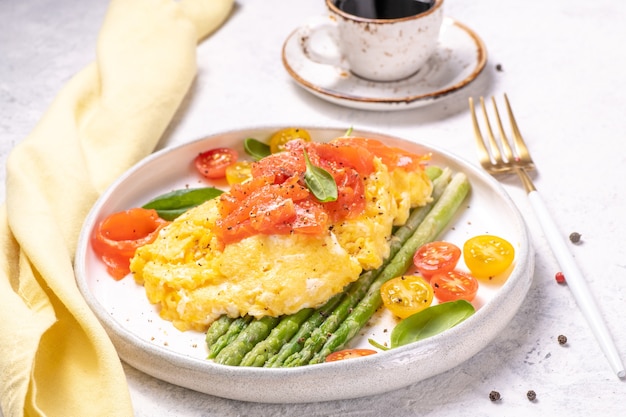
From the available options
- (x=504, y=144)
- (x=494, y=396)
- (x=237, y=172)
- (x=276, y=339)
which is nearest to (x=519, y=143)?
(x=504, y=144)

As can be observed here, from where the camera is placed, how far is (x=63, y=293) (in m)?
4.41

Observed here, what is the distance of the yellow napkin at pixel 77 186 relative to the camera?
411 cm

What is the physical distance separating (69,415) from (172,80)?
11.8 feet

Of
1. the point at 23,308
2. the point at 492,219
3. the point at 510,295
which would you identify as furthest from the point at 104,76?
the point at 510,295

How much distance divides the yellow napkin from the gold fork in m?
2.51

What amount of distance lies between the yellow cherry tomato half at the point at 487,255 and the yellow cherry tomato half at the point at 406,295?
1.16 ft

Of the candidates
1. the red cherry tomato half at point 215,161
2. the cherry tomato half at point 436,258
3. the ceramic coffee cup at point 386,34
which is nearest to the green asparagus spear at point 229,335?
the cherry tomato half at point 436,258

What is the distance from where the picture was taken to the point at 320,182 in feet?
15.1

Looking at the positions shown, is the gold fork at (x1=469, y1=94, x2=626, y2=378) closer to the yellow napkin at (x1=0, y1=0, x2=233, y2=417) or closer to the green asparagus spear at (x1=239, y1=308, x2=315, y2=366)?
the green asparagus spear at (x1=239, y1=308, x2=315, y2=366)

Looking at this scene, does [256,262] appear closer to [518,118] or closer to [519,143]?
[519,143]

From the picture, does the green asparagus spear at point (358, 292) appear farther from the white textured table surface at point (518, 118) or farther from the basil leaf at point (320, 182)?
the basil leaf at point (320, 182)

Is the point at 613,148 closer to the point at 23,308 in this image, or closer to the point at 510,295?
the point at 510,295

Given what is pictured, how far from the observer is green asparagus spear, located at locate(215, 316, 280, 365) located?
4.17m

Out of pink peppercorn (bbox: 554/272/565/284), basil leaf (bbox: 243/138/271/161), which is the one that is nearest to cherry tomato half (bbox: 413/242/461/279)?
pink peppercorn (bbox: 554/272/565/284)
